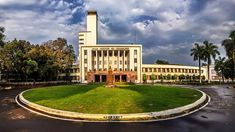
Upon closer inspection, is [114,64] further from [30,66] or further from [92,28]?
[30,66]

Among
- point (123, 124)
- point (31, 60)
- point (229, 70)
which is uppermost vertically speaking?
point (31, 60)

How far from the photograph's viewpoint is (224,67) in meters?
104

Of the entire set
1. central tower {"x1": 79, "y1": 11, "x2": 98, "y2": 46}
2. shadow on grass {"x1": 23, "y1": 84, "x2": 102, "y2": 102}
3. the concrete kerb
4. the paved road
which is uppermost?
central tower {"x1": 79, "y1": 11, "x2": 98, "y2": 46}

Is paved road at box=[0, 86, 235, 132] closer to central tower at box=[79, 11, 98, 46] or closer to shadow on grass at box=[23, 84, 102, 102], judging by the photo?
shadow on grass at box=[23, 84, 102, 102]

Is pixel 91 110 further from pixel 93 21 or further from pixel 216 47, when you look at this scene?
pixel 93 21

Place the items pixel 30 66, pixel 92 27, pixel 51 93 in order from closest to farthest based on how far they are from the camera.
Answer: pixel 51 93 → pixel 30 66 → pixel 92 27

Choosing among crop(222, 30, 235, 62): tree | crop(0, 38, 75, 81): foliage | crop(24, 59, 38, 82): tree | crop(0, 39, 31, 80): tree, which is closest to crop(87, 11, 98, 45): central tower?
crop(0, 38, 75, 81): foliage

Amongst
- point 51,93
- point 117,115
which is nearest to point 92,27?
point 51,93

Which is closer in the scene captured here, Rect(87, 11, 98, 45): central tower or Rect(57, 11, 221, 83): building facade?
Rect(57, 11, 221, 83): building facade

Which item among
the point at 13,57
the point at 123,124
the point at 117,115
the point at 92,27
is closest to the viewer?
the point at 123,124

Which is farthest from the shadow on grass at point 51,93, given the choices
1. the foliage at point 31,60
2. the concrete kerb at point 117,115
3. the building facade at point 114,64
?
the building facade at point 114,64

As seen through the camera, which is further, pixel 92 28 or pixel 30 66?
pixel 92 28

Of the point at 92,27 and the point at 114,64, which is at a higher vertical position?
the point at 92,27

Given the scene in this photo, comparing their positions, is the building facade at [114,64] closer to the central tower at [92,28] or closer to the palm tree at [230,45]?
the central tower at [92,28]
